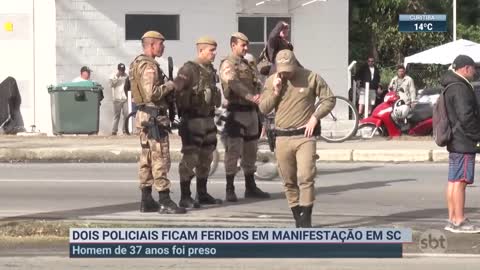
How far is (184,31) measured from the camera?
76.6 feet

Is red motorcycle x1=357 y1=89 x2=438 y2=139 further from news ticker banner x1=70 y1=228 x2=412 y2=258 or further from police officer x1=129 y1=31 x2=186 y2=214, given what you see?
news ticker banner x1=70 y1=228 x2=412 y2=258

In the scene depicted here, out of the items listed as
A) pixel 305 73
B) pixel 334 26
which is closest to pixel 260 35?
pixel 334 26

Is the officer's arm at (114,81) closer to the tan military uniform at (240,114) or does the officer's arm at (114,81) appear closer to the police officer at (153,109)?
the tan military uniform at (240,114)

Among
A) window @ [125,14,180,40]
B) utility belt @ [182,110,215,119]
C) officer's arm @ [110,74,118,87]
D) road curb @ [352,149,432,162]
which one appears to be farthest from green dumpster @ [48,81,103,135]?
utility belt @ [182,110,215,119]

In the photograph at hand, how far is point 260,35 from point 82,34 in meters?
4.40

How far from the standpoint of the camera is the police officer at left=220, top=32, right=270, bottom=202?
10898 mm

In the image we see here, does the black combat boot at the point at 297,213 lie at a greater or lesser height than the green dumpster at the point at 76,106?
lesser

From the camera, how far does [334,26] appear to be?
2406 centimetres

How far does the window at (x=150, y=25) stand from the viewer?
76.4ft

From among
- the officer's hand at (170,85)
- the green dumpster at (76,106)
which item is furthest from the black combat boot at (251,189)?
the green dumpster at (76,106)

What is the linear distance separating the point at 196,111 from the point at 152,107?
0.73 meters

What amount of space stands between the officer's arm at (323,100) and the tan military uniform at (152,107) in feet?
6.00

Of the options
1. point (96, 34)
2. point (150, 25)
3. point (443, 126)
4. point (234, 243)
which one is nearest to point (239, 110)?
point (443, 126)

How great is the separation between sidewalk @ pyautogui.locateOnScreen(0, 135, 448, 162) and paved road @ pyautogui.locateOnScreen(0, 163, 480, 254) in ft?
2.84
